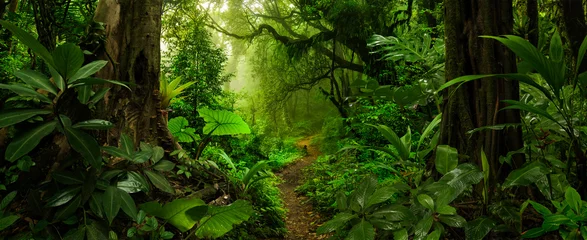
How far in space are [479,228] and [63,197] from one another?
1.89 metres

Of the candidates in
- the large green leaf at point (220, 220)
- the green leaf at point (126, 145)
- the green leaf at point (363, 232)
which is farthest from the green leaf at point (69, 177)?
the green leaf at point (363, 232)

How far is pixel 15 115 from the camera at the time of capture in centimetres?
146

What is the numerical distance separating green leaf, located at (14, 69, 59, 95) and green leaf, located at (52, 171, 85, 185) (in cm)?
40

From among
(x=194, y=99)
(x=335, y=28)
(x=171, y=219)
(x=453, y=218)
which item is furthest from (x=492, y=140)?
(x=335, y=28)

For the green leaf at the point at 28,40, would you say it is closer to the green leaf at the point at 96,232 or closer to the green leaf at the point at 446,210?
the green leaf at the point at 96,232

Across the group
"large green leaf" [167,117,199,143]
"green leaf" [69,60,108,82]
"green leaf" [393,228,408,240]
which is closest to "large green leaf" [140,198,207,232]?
"green leaf" [69,60,108,82]

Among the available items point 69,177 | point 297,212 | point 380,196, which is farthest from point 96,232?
point 297,212

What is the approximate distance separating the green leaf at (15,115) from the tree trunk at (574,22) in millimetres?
4368

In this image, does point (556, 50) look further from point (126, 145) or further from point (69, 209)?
point (69, 209)

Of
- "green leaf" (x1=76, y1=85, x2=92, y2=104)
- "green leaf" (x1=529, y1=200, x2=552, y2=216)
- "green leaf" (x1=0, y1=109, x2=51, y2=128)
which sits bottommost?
"green leaf" (x1=529, y1=200, x2=552, y2=216)

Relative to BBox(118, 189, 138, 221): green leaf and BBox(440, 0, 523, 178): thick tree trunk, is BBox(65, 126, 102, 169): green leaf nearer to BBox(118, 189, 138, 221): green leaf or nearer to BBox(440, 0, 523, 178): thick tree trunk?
BBox(118, 189, 138, 221): green leaf

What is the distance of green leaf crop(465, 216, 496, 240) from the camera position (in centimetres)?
134

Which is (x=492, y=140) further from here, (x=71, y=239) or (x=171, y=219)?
(x=71, y=239)

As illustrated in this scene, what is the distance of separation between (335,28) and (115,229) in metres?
7.21
